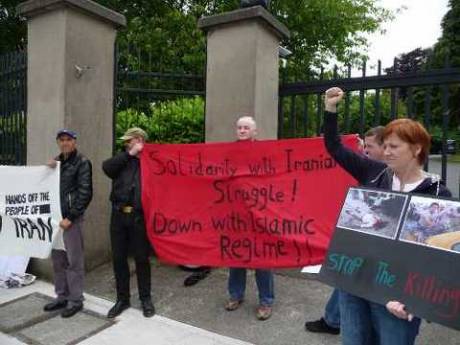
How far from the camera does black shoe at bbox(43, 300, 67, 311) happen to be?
14.2ft

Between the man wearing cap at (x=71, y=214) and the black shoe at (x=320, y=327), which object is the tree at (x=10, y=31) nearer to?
the man wearing cap at (x=71, y=214)

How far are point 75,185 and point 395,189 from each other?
302 centimetres

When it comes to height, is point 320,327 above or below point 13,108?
below

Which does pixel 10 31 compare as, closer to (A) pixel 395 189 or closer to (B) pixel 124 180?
(B) pixel 124 180

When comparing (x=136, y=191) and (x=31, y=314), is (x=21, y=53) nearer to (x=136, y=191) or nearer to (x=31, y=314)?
(x=136, y=191)

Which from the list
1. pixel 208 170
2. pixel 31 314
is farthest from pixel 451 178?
pixel 31 314

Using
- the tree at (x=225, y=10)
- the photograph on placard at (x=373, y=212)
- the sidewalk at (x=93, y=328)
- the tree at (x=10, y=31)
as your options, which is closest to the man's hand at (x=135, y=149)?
the sidewalk at (x=93, y=328)

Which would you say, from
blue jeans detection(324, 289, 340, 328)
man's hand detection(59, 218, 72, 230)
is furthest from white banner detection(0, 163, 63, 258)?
blue jeans detection(324, 289, 340, 328)

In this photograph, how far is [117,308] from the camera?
4.20 meters

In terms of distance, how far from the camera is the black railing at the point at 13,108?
18.6 feet

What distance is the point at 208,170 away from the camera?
4055 millimetres

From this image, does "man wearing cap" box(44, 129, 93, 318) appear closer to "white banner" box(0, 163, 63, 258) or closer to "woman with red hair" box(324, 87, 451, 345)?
→ "white banner" box(0, 163, 63, 258)

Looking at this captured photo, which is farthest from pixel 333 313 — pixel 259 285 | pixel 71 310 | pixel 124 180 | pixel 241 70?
pixel 241 70

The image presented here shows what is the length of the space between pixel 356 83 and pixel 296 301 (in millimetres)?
2211
